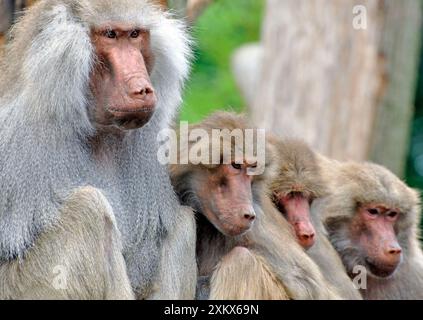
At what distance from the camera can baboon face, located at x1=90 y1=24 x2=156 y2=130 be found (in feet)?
17.4

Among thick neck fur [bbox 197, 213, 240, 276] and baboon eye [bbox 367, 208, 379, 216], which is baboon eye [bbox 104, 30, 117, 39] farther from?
baboon eye [bbox 367, 208, 379, 216]

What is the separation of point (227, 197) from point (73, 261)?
1044mm

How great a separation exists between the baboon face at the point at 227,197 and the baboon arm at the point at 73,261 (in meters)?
0.75

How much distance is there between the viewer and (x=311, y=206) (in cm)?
664

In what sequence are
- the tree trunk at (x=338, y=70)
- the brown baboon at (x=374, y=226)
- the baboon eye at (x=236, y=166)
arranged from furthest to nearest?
the tree trunk at (x=338, y=70), the brown baboon at (x=374, y=226), the baboon eye at (x=236, y=166)

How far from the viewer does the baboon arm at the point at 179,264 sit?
5.73m

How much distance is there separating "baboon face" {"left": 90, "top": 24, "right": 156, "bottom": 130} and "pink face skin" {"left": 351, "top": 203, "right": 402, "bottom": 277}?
7.14 feet

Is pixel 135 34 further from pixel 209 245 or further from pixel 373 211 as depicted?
pixel 373 211

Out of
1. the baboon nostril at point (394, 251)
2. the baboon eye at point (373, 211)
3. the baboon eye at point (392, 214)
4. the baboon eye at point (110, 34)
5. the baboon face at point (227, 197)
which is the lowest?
the baboon nostril at point (394, 251)

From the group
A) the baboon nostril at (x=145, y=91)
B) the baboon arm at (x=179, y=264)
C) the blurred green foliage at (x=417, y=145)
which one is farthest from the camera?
the blurred green foliage at (x=417, y=145)

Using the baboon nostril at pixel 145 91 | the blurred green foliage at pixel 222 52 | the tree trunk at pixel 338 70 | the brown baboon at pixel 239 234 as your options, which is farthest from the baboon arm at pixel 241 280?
the blurred green foliage at pixel 222 52

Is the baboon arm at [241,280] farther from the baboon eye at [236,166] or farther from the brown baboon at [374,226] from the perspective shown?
the brown baboon at [374,226]
